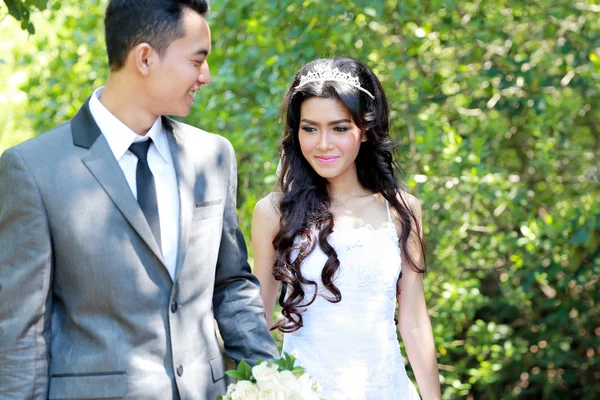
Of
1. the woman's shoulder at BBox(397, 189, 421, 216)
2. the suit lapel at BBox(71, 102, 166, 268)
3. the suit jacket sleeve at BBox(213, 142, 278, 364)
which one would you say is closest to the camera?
the suit lapel at BBox(71, 102, 166, 268)

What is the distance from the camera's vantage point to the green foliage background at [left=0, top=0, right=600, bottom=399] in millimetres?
4734

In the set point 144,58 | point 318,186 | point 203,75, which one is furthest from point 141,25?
point 318,186

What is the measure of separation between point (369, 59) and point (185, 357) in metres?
2.91

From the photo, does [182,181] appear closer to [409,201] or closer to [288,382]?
[288,382]

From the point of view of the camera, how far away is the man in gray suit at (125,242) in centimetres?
→ 209

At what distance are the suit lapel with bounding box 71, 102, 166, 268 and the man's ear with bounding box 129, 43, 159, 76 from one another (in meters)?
0.21

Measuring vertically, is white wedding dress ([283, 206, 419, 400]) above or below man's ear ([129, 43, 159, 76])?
below

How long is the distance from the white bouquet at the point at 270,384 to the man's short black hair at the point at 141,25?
0.87 m

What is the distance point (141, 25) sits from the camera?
7.46 ft

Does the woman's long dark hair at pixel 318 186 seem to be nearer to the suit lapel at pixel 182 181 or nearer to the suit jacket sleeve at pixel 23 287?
the suit lapel at pixel 182 181

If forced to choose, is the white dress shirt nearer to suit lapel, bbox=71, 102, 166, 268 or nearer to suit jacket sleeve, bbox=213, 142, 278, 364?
suit lapel, bbox=71, 102, 166, 268

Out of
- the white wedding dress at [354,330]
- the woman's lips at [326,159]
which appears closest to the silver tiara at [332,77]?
the woman's lips at [326,159]

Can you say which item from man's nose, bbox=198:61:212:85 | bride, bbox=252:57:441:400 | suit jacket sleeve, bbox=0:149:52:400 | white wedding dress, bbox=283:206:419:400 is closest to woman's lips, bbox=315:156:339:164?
bride, bbox=252:57:441:400

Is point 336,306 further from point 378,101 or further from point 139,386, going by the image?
point 139,386
